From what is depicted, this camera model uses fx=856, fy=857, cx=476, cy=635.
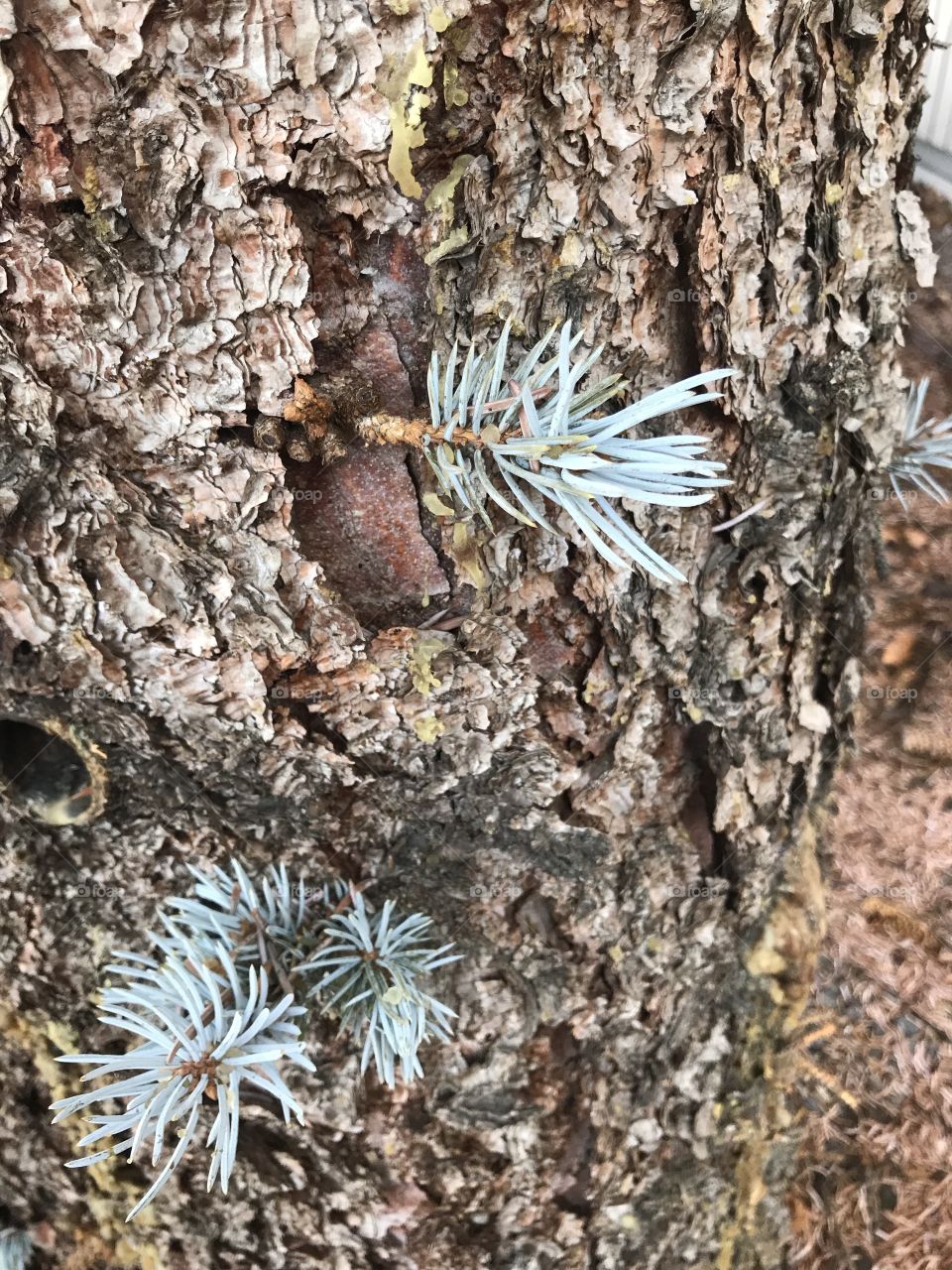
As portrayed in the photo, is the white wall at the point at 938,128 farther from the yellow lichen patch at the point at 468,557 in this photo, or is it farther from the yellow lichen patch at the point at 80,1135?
the yellow lichen patch at the point at 80,1135

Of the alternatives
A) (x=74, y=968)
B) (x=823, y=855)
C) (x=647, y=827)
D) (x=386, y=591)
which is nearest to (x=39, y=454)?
(x=386, y=591)

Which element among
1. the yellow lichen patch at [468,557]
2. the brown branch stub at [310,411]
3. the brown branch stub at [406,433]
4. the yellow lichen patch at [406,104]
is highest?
the yellow lichen patch at [406,104]

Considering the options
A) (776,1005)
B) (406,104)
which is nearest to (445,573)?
(406,104)

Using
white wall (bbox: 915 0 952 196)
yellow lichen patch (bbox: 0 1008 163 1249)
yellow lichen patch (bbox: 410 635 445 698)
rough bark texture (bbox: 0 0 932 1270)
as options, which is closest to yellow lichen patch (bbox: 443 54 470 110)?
rough bark texture (bbox: 0 0 932 1270)

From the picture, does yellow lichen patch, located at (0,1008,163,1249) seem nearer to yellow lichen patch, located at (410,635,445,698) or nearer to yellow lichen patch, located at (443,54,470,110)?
yellow lichen patch, located at (410,635,445,698)

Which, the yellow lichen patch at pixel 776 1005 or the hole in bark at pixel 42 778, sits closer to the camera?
the hole in bark at pixel 42 778

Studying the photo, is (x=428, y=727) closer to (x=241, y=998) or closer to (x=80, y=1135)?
(x=241, y=998)

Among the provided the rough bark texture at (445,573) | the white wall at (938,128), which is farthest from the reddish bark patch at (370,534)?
the white wall at (938,128)
